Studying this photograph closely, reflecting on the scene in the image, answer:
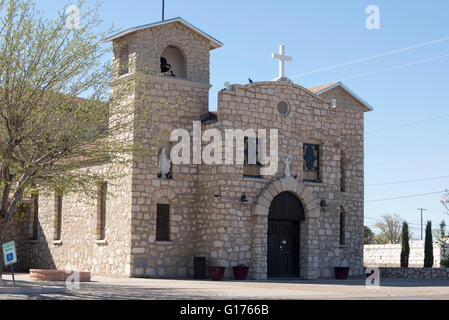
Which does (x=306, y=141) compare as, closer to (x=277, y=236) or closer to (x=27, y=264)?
(x=277, y=236)

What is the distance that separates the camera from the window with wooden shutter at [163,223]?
2441 centimetres

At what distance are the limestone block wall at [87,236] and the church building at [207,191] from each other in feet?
0.24

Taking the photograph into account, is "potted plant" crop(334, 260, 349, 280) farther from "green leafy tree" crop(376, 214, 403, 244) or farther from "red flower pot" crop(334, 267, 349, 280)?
"green leafy tree" crop(376, 214, 403, 244)

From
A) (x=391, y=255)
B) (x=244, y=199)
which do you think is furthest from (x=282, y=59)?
(x=391, y=255)

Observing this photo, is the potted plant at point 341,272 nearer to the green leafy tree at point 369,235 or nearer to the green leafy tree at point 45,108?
the green leafy tree at point 45,108

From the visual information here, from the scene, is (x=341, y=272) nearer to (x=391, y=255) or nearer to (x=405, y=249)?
(x=405, y=249)

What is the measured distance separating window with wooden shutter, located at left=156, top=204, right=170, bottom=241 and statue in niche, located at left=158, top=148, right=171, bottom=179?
1.08 m

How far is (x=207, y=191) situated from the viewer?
24406 millimetres

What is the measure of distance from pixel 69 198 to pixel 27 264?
4.64 meters

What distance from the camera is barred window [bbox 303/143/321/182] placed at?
26.1 m

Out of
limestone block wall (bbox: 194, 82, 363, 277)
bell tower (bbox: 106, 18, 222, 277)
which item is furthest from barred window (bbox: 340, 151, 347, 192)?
bell tower (bbox: 106, 18, 222, 277)

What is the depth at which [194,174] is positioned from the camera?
25.0m

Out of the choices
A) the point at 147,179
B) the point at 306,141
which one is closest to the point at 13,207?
the point at 147,179
